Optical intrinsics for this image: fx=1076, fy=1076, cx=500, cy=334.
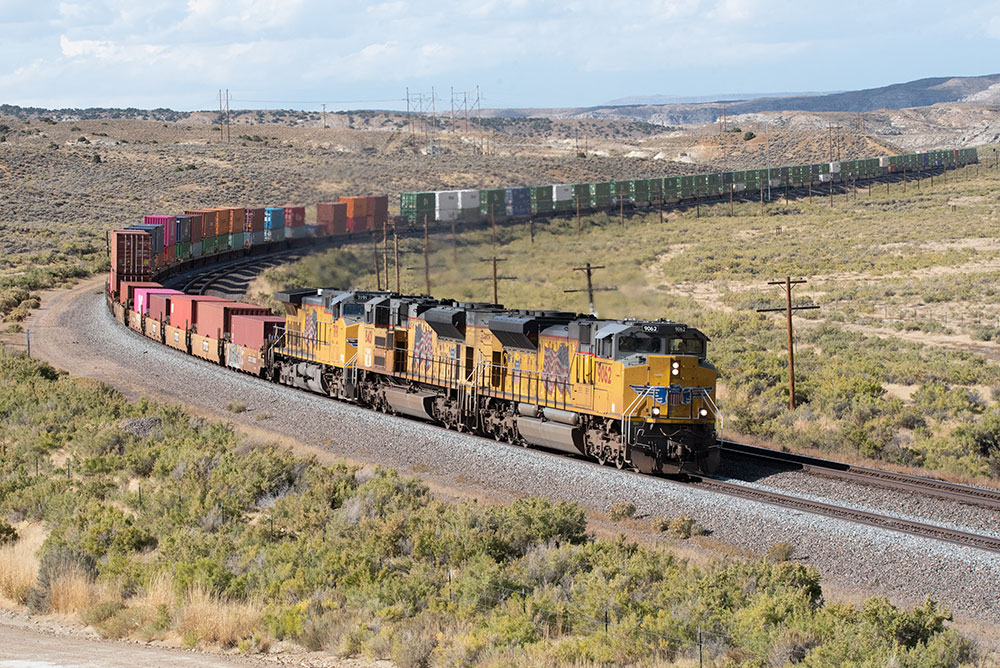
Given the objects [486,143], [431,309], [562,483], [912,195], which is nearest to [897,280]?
[431,309]

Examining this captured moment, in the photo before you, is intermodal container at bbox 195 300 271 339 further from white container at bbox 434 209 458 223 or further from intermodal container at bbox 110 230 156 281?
white container at bbox 434 209 458 223

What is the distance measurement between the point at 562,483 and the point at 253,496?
629 cm

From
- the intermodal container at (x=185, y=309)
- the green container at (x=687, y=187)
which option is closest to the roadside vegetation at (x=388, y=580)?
the intermodal container at (x=185, y=309)

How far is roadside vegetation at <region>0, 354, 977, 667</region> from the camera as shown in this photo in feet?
42.2

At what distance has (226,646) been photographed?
1410 cm

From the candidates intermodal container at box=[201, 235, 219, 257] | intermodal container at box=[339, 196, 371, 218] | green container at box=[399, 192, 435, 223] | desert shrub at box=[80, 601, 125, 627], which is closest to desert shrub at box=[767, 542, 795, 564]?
desert shrub at box=[80, 601, 125, 627]

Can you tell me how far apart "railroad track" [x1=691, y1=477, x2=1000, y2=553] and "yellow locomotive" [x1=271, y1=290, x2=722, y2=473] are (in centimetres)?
128

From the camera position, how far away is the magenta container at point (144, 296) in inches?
1857

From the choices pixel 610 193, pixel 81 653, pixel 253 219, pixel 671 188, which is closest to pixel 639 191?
pixel 610 193

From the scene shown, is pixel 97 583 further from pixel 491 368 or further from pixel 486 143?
pixel 486 143

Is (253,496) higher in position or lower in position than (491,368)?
lower

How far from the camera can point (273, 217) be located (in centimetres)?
8012

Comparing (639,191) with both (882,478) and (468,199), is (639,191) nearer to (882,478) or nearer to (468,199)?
(468,199)

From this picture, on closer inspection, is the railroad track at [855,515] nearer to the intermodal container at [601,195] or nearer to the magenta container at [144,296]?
the magenta container at [144,296]
